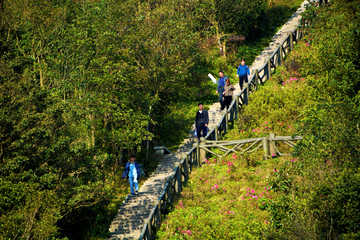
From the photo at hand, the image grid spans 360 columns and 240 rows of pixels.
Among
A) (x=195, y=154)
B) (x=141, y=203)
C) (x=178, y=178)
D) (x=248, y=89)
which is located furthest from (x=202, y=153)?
(x=248, y=89)

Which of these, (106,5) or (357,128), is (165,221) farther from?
(106,5)

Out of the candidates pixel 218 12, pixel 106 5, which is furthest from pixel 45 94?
pixel 218 12

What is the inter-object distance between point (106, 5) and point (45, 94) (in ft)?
37.2

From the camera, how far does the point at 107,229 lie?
616 inches

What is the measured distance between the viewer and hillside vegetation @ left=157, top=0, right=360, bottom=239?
954cm

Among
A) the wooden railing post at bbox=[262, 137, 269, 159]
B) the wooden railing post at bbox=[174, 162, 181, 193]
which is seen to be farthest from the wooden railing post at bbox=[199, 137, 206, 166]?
the wooden railing post at bbox=[262, 137, 269, 159]

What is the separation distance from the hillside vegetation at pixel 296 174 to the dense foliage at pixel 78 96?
132 inches

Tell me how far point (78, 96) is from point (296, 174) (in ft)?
31.9

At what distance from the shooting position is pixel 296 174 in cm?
1212

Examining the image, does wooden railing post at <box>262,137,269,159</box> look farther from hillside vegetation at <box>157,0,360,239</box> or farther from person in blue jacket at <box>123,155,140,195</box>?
person in blue jacket at <box>123,155,140,195</box>

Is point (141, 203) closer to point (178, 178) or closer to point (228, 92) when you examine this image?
point (178, 178)

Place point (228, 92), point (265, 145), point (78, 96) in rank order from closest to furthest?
point (265, 145), point (78, 96), point (228, 92)

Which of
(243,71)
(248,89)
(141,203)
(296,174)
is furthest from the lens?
(243,71)

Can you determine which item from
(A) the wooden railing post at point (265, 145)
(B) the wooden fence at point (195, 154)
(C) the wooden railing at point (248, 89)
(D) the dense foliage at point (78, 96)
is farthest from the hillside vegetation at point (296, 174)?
(D) the dense foliage at point (78, 96)
